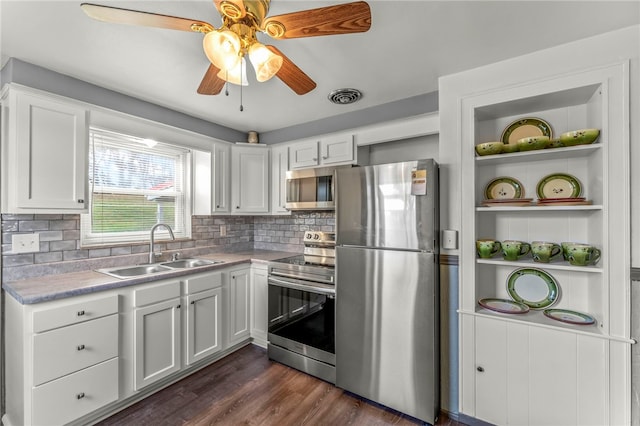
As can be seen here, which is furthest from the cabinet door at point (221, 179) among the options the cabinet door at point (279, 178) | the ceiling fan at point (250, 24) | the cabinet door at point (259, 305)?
the ceiling fan at point (250, 24)

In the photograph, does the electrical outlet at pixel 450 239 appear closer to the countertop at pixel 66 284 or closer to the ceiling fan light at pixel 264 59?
the ceiling fan light at pixel 264 59

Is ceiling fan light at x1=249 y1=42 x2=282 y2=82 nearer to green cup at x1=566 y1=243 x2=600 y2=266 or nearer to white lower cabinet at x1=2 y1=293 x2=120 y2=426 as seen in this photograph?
white lower cabinet at x1=2 y1=293 x2=120 y2=426

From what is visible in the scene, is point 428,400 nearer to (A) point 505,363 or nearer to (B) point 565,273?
(A) point 505,363

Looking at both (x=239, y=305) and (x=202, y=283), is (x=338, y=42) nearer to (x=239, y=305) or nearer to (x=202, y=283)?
(x=202, y=283)

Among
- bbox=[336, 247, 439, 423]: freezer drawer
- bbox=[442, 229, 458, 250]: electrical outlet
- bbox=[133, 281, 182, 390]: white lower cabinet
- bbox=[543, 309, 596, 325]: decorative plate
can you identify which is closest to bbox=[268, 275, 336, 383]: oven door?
bbox=[336, 247, 439, 423]: freezer drawer

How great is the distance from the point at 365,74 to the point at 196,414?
8.50 ft

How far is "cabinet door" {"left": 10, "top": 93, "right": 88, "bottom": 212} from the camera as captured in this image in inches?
68.7

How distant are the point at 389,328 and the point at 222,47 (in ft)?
6.20

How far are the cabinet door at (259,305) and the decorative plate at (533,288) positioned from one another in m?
2.03

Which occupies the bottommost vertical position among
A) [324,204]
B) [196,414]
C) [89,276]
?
[196,414]

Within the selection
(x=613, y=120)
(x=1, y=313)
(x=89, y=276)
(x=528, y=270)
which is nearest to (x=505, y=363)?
(x=528, y=270)

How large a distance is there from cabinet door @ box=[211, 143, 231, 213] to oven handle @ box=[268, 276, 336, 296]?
38.6 inches

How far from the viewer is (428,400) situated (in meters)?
1.80

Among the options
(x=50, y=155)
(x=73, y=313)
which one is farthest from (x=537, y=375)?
(x=50, y=155)
